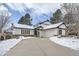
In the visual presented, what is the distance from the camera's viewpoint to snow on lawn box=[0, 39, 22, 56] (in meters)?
3.45

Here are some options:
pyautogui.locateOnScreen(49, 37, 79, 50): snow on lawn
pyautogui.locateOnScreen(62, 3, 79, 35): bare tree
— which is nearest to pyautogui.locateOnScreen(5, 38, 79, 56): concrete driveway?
pyautogui.locateOnScreen(49, 37, 79, 50): snow on lawn

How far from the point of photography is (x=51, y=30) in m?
3.67

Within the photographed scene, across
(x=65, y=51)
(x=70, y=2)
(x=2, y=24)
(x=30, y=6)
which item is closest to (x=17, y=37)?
(x=2, y=24)

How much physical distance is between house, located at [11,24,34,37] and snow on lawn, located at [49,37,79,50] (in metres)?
0.41

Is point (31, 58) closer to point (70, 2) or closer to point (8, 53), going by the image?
point (8, 53)

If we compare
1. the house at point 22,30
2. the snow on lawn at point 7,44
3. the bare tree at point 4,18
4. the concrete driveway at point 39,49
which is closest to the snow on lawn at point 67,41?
the concrete driveway at point 39,49

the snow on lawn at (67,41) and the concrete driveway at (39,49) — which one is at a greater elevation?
the snow on lawn at (67,41)

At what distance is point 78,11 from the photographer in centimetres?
355

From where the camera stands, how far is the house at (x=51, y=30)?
365 cm

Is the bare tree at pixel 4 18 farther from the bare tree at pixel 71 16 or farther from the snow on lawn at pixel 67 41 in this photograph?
the bare tree at pixel 71 16

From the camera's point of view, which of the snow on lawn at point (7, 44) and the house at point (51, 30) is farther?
the house at point (51, 30)

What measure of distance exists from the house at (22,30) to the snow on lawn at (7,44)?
0.47 feet

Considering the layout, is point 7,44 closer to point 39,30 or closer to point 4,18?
point 4,18

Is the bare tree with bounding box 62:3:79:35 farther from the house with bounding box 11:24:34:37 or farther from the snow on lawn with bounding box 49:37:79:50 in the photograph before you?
the house with bounding box 11:24:34:37
